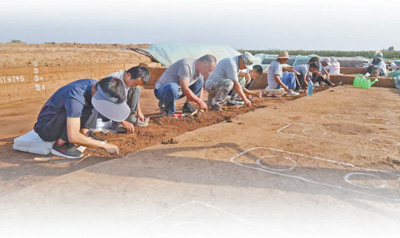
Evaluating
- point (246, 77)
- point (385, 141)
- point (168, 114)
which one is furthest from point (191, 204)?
point (246, 77)

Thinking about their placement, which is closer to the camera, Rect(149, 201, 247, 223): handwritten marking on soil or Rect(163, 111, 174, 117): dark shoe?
Rect(149, 201, 247, 223): handwritten marking on soil

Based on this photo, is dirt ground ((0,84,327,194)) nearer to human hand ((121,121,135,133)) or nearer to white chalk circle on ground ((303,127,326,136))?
human hand ((121,121,135,133))

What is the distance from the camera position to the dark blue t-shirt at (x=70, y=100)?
2.92 metres

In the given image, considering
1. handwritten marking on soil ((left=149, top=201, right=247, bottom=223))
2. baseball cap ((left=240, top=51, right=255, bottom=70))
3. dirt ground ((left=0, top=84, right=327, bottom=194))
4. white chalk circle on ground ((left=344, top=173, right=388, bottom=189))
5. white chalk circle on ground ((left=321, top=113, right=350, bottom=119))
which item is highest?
baseball cap ((left=240, top=51, right=255, bottom=70))

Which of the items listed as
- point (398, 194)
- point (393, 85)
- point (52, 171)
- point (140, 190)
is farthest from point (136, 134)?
point (393, 85)

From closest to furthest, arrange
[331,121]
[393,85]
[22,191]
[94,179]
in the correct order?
[22,191], [94,179], [331,121], [393,85]

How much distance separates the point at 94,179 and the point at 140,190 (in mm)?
447

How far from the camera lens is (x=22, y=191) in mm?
2410

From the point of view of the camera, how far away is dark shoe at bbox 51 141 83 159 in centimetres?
328

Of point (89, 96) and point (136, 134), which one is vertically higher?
point (89, 96)

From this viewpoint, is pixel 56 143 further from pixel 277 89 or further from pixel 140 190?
pixel 277 89

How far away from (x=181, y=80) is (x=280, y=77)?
12.7 feet

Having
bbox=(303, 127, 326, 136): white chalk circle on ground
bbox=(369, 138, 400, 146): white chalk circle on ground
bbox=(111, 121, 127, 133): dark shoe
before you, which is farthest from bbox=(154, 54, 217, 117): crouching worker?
bbox=(369, 138, 400, 146): white chalk circle on ground

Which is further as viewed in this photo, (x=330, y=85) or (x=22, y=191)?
(x=330, y=85)
